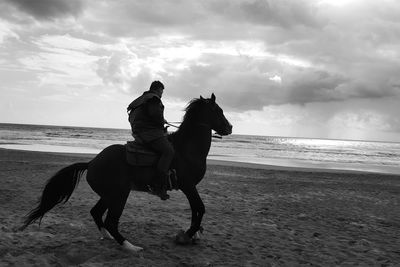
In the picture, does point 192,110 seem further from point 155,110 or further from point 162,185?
point 162,185

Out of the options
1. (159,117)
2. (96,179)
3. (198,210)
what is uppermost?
(159,117)

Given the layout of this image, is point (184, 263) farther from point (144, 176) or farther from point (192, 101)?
point (192, 101)

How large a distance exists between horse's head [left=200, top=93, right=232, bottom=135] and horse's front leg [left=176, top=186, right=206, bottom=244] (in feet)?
3.94

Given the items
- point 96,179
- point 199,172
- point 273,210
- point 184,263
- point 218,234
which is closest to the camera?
point 184,263

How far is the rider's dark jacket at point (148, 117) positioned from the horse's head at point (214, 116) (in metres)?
0.85

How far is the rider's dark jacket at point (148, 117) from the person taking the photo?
19.8ft

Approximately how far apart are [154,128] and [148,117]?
0.21 metres

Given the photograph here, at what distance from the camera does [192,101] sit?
6.61 meters

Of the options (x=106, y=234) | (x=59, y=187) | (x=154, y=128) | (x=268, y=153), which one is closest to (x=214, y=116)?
(x=154, y=128)

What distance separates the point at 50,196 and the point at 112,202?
3.64 ft

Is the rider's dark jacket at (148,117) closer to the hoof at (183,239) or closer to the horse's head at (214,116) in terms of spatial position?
the horse's head at (214,116)

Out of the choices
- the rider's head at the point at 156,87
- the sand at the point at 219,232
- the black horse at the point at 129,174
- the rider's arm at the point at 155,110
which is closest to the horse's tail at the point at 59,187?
the black horse at the point at 129,174

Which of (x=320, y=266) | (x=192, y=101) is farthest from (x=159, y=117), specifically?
(x=320, y=266)

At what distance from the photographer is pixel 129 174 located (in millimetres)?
5988
